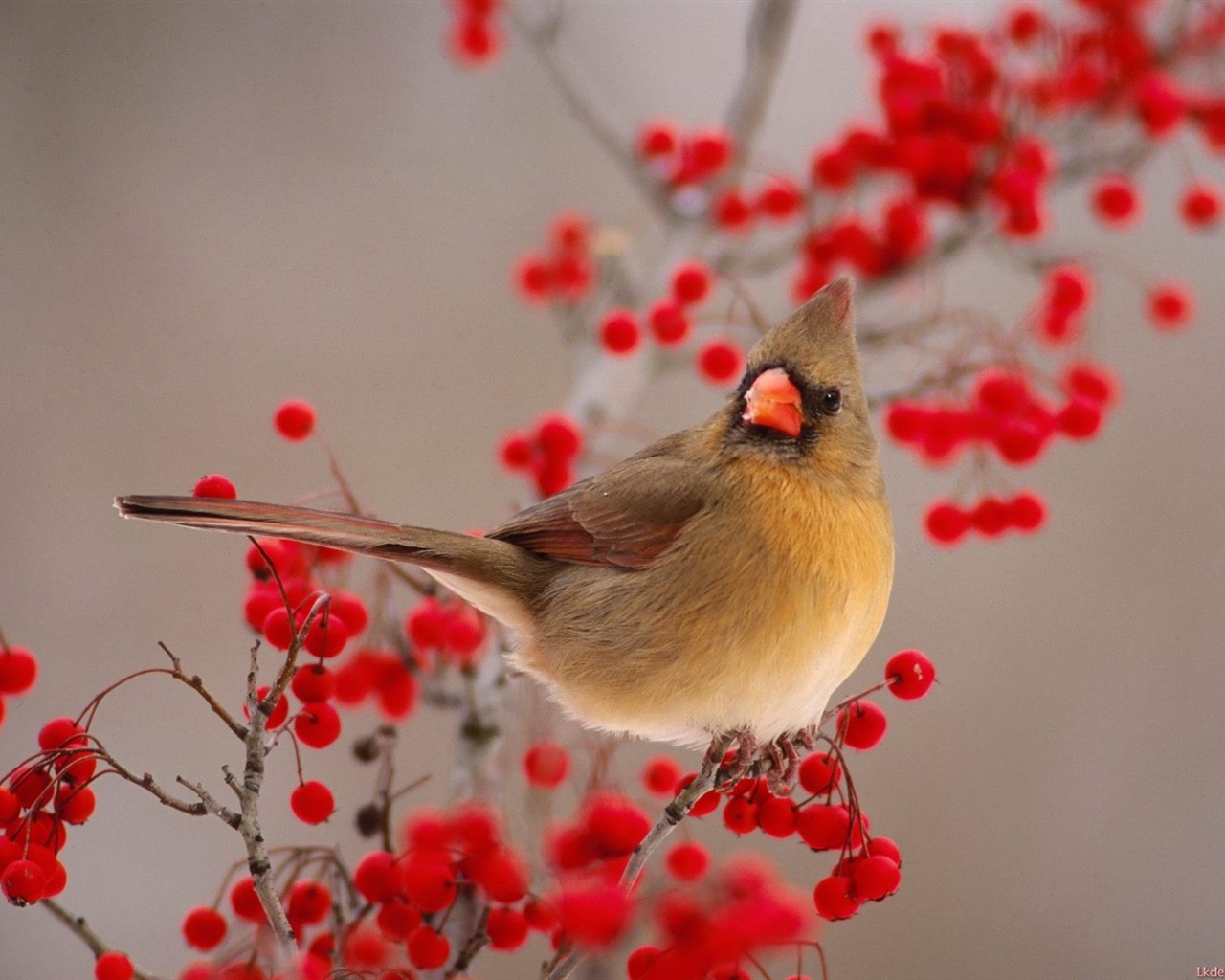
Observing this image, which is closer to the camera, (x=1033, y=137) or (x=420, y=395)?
(x=1033, y=137)

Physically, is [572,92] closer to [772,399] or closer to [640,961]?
[772,399]

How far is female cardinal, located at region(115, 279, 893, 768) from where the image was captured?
1.56m

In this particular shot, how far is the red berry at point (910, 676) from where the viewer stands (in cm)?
136

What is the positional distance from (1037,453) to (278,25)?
224cm

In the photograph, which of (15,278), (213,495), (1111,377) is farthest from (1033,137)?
(15,278)

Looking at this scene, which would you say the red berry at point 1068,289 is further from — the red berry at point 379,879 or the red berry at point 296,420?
the red berry at point 379,879

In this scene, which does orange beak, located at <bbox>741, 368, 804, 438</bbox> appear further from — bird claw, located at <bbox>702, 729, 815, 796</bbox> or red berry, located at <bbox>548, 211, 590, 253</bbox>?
red berry, located at <bbox>548, 211, 590, 253</bbox>

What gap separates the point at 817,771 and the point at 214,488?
2.34 ft

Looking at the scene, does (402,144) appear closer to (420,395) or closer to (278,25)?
(278,25)

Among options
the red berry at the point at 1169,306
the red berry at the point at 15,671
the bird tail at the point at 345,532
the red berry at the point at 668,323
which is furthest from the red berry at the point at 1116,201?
the red berry at the point at 15,671

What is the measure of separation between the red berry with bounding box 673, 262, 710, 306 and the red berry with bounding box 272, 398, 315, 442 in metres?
0.67

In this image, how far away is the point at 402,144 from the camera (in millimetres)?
3367

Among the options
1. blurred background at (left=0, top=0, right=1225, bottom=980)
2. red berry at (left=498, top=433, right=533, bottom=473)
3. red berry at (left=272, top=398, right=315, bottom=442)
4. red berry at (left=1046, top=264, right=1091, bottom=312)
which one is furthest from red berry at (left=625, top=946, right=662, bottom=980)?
red berry at (left=1046, top=264, right=1091, bottom=312)

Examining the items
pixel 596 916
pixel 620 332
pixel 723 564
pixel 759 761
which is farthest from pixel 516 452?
pixel 596 916
